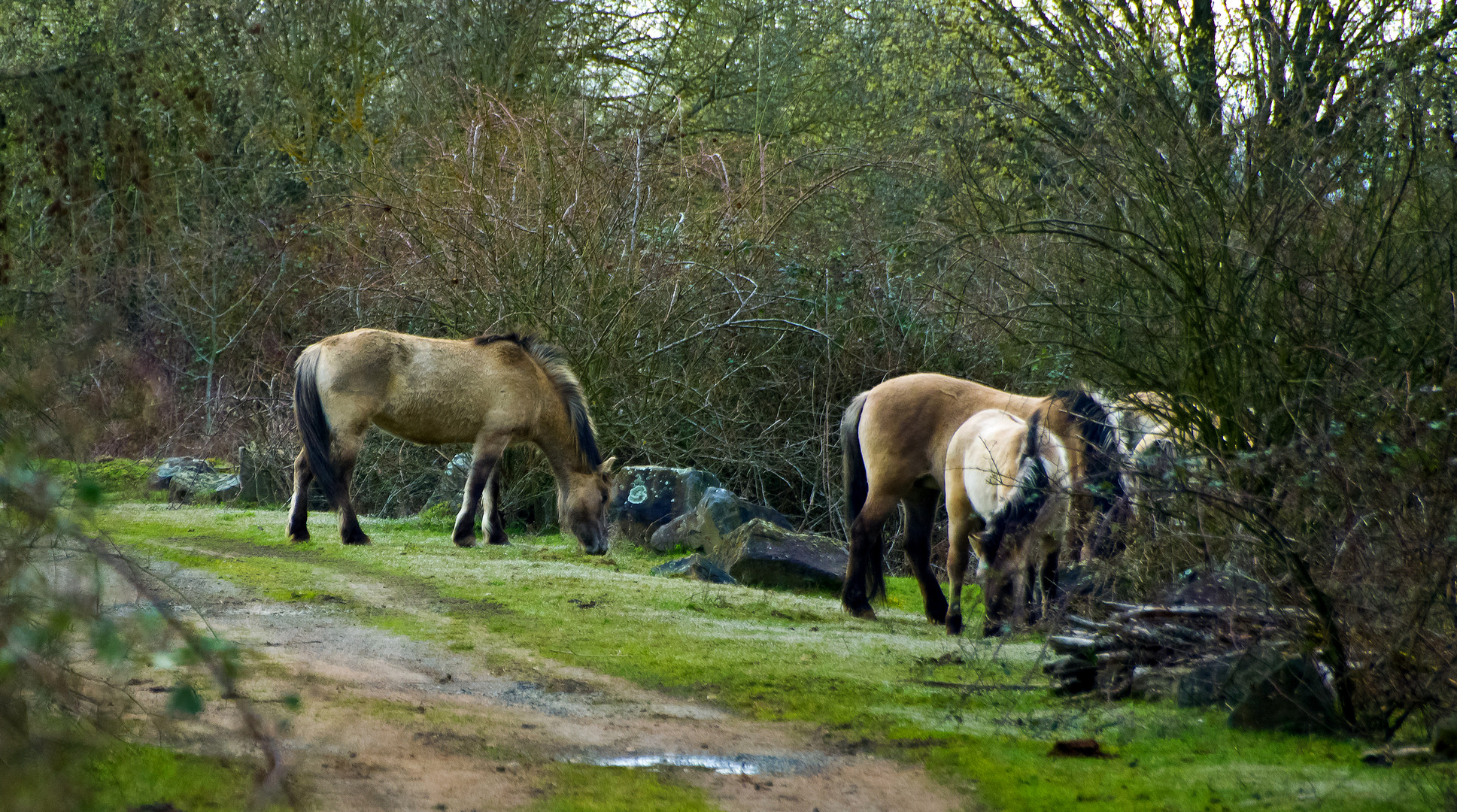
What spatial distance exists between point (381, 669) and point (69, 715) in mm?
2372

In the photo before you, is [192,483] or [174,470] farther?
[174,470]

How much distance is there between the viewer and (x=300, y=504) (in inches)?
395

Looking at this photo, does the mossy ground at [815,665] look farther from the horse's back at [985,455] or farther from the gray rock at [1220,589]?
the horse's back at [985,455]

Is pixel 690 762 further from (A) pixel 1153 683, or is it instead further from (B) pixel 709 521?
(B) pixel 709 521

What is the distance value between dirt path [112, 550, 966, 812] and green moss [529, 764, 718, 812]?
59mm

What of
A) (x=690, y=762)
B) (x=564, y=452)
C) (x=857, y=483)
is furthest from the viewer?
(x=564, y=452)

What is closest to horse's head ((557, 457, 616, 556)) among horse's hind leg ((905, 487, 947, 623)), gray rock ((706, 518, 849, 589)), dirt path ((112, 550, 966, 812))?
gray rock ((706, 518, 849, 589))

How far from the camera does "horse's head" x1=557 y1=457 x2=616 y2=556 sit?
35.2 ft

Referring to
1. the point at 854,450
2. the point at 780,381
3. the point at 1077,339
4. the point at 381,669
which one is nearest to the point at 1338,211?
the point at 1077,339

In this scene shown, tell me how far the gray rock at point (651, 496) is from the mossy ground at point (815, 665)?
2.29ft

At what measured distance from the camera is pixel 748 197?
1331 cm

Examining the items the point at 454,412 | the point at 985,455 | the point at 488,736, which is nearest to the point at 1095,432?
the point at 985,455

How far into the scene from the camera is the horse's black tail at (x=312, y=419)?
992 centimetres

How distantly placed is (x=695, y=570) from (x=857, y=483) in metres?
1.62
